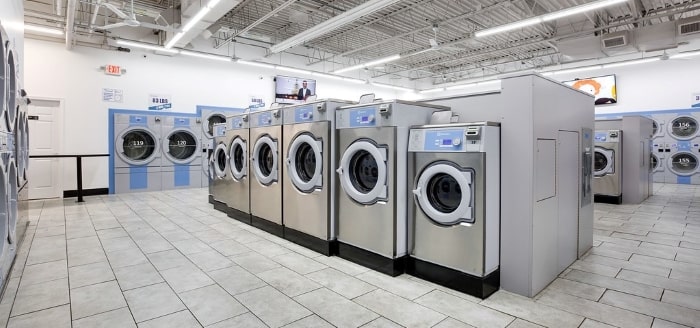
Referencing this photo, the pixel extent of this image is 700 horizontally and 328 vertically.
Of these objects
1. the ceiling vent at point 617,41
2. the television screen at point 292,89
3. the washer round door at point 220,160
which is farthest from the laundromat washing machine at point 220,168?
the ceiling vent at point 617,41

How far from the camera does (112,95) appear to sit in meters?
7.79

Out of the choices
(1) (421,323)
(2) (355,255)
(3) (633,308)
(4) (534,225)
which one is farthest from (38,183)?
(3) (633,308)

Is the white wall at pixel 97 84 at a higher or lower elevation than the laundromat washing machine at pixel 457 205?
higher

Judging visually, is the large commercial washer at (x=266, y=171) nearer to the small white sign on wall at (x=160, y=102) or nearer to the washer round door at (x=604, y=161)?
the small white sign on wall at (x=160, y=102)

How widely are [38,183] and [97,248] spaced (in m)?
4.97

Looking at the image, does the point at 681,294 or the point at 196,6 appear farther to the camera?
the point at 196,6

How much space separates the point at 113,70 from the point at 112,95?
552 millimetres

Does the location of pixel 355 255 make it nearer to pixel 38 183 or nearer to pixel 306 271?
pixel 306 271

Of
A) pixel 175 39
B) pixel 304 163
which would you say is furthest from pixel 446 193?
pixel 175 39

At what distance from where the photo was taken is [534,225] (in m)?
2.49

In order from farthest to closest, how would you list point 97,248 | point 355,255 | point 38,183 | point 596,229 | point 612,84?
point 612,84 < point 38,183 < point 596,229 < point 97,248 < point 355,255

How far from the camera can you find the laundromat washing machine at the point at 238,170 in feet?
15.8

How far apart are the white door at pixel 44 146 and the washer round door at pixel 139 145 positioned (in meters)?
1.20

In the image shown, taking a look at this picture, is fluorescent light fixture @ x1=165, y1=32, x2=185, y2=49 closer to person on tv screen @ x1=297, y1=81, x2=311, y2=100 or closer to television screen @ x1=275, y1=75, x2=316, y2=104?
television screen @ x1=275, y1=75, x2=316, y2=104
